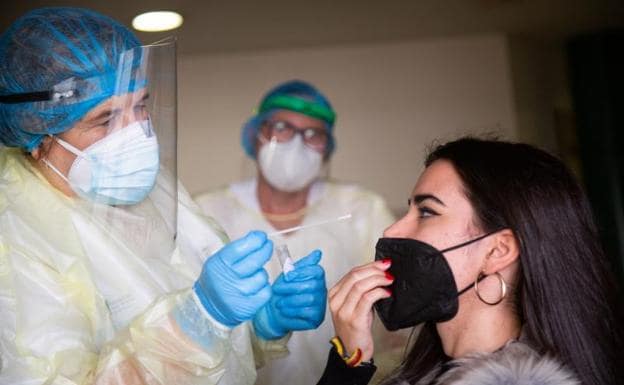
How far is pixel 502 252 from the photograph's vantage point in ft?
5.26

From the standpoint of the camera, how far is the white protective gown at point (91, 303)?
143cm

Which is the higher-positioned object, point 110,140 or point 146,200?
point 110,140

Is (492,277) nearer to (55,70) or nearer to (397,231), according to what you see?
(397,231)

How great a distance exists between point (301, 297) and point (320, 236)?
90 centimetres

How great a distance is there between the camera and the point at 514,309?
163 centimetres

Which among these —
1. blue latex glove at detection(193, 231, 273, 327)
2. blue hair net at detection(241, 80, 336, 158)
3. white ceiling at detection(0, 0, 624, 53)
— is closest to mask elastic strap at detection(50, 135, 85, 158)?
blue latex glove at detection(193, 231, 273, 327)

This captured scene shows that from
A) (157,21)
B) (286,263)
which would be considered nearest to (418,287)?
(286,263)

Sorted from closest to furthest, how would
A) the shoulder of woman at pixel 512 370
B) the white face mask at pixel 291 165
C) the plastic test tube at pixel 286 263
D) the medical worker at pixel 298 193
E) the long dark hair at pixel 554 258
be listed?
the shoulder of woman at pixel 512 370 → the long dark hair at pixel 554 258 → the plastic test tube at pixel 286 263 → the medical worker at pixel 298 193 → the white face mask at pixel 291 165

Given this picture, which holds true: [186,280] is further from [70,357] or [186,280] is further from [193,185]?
[193,185]

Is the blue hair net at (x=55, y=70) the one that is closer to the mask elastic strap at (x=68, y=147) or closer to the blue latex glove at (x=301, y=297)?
the mask elastic strap at (x=68, y=147)

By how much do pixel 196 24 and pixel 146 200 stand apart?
6.55 feet

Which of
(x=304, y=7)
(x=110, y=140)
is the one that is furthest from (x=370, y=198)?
(x=110, y=140)

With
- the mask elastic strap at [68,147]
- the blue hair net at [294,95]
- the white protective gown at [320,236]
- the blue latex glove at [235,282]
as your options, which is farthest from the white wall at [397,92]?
the blue latex glove at [235,282]

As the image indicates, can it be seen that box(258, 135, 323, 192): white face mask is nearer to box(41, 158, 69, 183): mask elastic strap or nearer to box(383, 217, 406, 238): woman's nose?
box(383, 217, 406, 238): woman's nose
